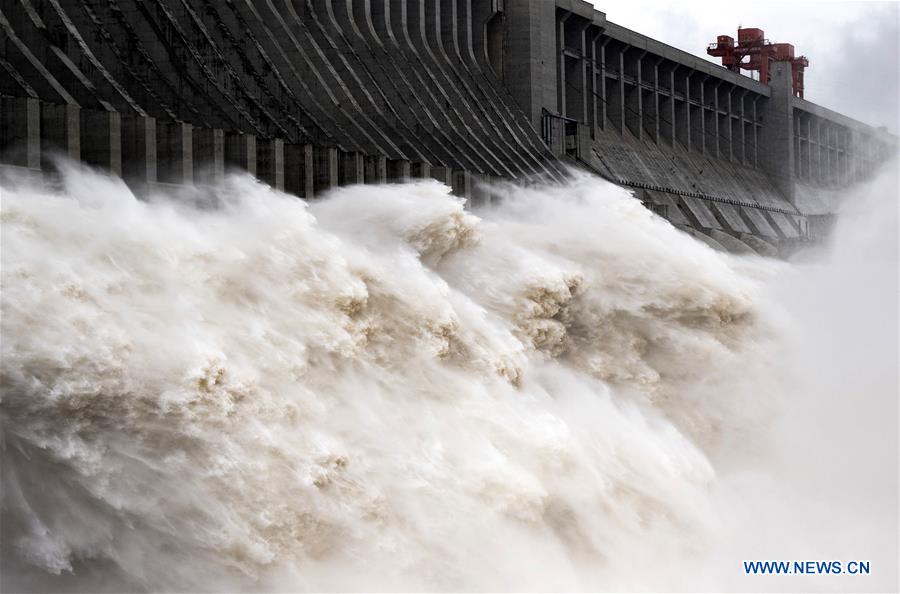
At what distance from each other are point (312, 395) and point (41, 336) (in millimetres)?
3537

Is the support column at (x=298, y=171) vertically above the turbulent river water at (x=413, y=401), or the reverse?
the support column at (x=298, y=171)

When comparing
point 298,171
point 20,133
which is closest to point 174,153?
point 20,133

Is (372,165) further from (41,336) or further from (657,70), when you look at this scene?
(657,70)

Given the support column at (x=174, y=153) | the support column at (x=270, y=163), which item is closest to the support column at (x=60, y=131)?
the support column at (x=174, y=153)

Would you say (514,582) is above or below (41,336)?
below

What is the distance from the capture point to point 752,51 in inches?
2751

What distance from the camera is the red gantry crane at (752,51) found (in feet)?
228

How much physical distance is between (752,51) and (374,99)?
44510 millimetres

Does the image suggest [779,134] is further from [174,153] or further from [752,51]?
[174,153]

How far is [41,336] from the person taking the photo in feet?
41.6

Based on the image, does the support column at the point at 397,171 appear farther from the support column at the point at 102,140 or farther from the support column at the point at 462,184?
the support column at the point at 102,140

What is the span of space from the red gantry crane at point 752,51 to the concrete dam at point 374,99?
10281 mm

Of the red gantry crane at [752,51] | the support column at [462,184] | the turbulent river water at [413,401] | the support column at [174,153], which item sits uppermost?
the red gantry crane at [752,51]

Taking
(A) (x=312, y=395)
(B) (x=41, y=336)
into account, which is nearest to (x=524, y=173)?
(A) (x=312, y=395)
